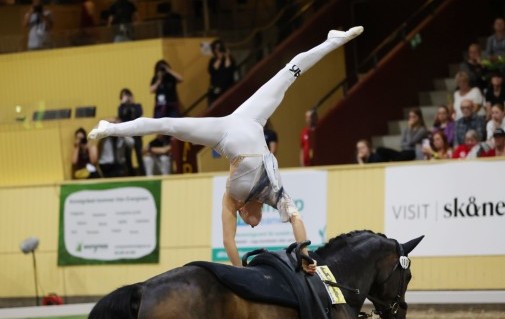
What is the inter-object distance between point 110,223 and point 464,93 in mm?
4916

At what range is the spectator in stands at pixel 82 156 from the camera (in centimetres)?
1784

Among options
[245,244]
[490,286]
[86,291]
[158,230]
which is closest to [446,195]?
[490,286]

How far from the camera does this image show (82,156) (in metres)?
18.0

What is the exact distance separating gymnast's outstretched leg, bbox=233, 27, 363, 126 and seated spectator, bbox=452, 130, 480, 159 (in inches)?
229

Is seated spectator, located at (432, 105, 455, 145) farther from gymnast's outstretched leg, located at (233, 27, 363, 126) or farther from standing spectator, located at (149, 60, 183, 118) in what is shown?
gymnast's outstretched leg, located at (233, 27, 363, 126)

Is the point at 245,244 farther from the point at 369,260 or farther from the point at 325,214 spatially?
Answer: the point at 369,260

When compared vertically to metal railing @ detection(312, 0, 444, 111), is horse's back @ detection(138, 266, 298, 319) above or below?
below

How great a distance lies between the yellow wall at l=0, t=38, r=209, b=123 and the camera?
20078 millimetres

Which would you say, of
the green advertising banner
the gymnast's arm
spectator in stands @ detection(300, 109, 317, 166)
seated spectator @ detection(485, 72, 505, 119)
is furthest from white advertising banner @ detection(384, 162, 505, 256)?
the gymnast's arm

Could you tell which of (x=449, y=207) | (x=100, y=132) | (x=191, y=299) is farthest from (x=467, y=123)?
(x=191, y=299)

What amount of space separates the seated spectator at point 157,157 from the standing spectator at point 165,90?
52 cm

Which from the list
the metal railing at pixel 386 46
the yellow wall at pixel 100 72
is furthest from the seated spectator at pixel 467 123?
the yellow wall at pixel 100 72

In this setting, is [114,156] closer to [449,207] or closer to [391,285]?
[449,207]

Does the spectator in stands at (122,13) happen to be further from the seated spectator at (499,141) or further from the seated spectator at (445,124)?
the seated spectator at (499,141)
